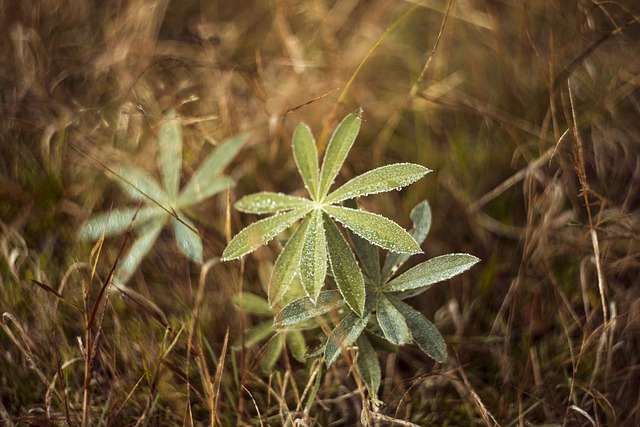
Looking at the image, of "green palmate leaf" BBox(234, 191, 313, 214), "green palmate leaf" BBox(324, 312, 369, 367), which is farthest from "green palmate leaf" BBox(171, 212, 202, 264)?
"green palmate leaf" BBox(324, 312, 369, 367)

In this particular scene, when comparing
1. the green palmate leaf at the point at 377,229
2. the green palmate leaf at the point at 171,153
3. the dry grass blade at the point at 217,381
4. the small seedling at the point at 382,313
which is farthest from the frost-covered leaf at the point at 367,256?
the green palmate leaf at the point at 171,153

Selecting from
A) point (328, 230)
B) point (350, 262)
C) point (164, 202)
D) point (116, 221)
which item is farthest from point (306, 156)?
point (116, 221)

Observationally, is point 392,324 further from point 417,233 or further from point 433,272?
point 417,233

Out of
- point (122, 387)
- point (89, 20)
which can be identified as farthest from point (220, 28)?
point (122, 387)

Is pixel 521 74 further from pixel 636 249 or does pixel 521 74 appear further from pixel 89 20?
pixel 89 20

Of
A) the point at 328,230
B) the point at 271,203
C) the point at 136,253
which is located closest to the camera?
the point at 328,230
